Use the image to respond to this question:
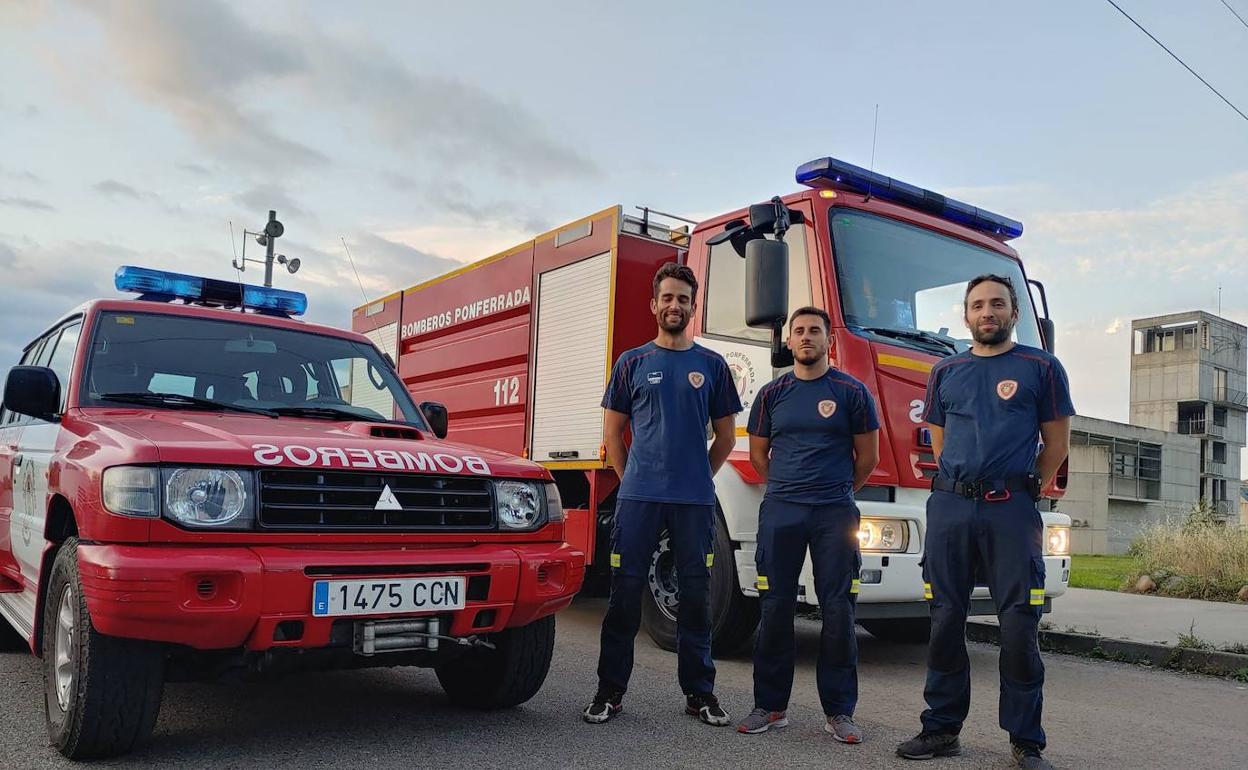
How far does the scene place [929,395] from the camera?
4.44 m

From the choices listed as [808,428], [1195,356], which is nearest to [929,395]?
[808,428]

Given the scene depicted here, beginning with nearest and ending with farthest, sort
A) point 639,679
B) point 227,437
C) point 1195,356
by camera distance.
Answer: point 227,437
point 639,679
point 1195,356

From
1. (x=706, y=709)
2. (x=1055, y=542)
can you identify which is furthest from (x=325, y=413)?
(x=1055, y=542)

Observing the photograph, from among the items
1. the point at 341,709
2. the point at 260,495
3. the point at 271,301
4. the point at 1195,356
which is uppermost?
the point at 1195,356

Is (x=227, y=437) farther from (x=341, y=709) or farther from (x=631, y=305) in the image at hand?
(x=631, y=305)

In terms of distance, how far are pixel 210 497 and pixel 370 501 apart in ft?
1.78

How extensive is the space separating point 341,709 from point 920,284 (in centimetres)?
390

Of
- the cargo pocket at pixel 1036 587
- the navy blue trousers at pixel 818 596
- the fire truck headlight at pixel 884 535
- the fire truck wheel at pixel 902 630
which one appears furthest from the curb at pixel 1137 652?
the cargo pocket at pixel 1036 587

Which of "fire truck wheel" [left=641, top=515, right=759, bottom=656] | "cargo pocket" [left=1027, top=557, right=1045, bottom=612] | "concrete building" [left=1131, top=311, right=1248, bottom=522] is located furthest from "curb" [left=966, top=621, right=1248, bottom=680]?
"concrete building" [left=1131, top=311, right=1248, bottom=522]

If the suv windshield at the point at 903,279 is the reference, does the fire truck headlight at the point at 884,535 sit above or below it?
below

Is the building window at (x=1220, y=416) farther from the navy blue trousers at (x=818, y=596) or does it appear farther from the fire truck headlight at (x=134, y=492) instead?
the fire truck headlight at (x=134, y=492)

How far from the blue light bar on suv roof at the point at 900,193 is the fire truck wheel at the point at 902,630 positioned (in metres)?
2.76

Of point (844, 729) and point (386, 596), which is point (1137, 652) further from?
point (386, 596)

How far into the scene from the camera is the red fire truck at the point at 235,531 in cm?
339
